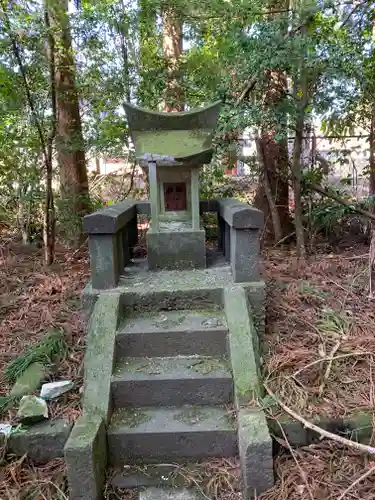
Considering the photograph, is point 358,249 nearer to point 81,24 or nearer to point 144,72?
point 144,72

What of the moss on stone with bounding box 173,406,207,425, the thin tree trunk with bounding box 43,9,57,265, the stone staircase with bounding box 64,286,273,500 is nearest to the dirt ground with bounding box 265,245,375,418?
the stone staircase with bounding box 64,286,273,500

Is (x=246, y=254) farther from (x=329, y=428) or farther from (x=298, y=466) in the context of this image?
(x=298, y=466)

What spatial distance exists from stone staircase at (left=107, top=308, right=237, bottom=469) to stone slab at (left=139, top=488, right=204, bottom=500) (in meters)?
0.20

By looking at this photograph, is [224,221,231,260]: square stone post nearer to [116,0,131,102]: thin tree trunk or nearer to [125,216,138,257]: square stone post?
[125,216,138,257]: square stone post

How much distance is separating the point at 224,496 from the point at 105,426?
82 centimetres

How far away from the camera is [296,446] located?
2480 millimetres

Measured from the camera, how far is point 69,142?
5.35 metres

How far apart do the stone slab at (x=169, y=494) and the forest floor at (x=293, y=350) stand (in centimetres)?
7

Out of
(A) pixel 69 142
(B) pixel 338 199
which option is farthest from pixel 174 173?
(B) pixel 338 199

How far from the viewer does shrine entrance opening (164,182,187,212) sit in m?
3.97

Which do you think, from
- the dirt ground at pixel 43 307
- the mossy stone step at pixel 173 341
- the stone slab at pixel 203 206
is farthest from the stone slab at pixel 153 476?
the stone slab at pixel 203 206

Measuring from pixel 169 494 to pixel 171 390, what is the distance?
2.00 feet

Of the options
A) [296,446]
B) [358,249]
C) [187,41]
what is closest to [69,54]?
[187,41]

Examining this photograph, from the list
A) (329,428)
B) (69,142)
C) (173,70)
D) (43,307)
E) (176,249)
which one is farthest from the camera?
(173,70)
